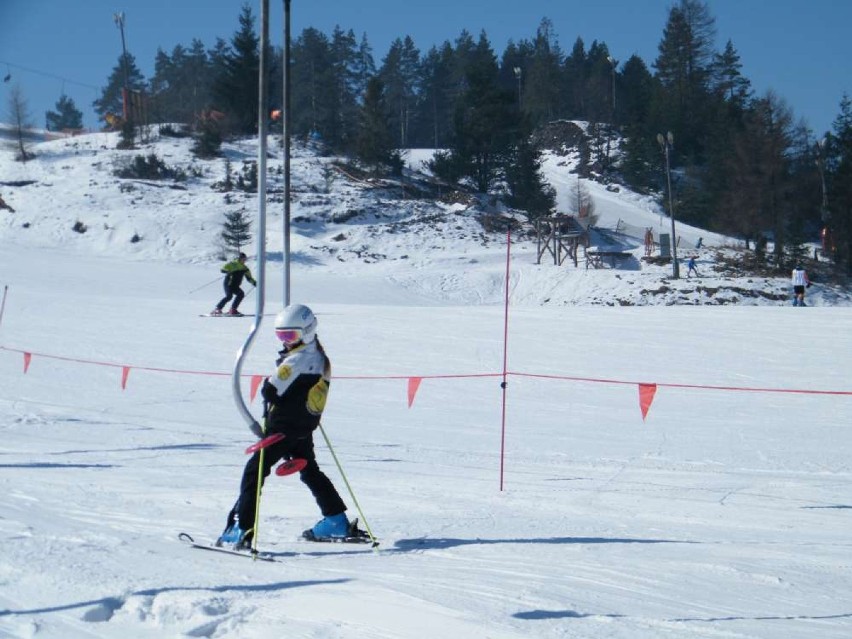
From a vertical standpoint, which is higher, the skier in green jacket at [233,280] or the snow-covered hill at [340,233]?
the snow-covered hill at [340,233]

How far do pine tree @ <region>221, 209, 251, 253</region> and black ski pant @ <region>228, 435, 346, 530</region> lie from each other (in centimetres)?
3434

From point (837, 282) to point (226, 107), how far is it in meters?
39.4

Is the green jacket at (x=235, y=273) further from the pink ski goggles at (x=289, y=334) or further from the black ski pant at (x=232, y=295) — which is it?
the pink ski goggles at (x=289, y=334)

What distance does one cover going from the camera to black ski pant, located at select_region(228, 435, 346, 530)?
5.94m

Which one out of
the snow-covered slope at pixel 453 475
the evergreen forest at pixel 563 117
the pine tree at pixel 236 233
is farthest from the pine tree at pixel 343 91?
the snow-covered slope at pixel 453 475

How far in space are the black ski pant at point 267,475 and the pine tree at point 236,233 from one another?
34341 mm

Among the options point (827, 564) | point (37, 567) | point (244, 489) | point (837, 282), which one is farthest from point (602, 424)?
point (837, 282)

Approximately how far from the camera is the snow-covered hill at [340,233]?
34938mm

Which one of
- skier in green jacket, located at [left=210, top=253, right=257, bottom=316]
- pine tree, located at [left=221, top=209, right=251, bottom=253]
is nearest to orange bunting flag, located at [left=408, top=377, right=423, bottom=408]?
skier in green jacket, located at [left=210, top=253, right=257, bottom=316]

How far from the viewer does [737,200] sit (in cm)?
4456

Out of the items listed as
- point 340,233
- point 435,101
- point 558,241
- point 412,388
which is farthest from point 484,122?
point 435,101

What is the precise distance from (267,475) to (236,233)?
1379 inches

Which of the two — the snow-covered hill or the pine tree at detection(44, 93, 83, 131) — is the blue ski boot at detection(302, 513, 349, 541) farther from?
the pine tree at detection(44, 93, 83, 131)

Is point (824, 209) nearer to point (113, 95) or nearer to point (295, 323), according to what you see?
point (295, 323)
